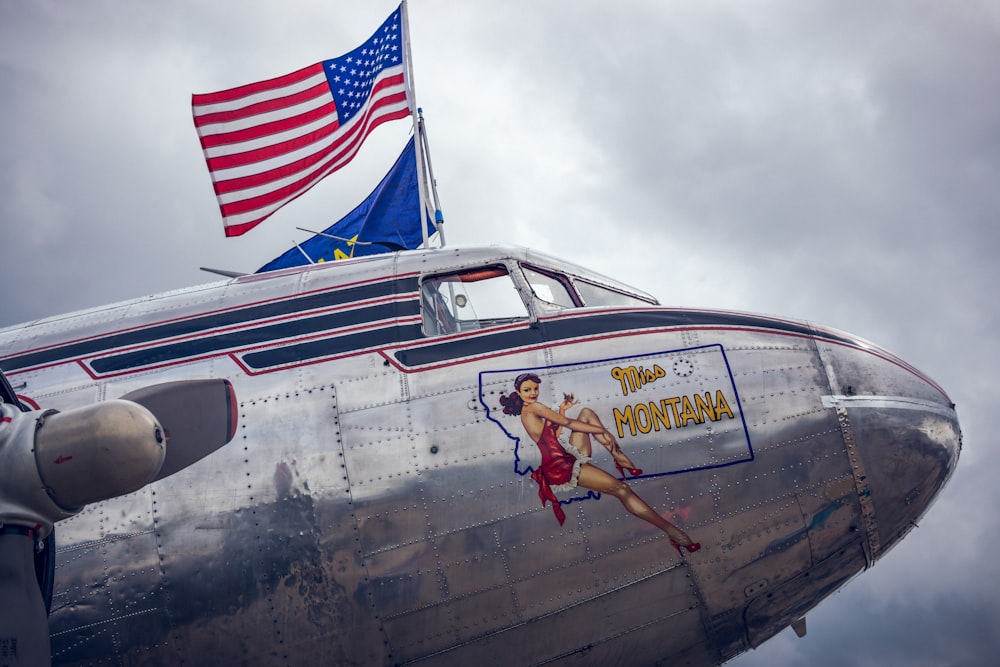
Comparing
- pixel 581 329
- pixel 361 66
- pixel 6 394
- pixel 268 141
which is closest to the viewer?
pixel 6 394

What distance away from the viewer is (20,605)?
680cm

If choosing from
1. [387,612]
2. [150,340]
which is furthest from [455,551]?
[150,340]

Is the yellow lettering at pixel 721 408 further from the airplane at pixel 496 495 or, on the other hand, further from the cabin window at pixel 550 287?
the cabin window at pixel 550 287

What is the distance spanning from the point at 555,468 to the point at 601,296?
2749 millimetres

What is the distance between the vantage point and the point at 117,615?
8.45 m

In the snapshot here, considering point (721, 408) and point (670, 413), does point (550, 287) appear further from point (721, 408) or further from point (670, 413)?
point (721, 408)

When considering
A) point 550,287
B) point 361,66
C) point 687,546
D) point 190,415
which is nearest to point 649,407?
point 687,546

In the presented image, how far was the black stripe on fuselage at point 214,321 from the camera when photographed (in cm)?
986

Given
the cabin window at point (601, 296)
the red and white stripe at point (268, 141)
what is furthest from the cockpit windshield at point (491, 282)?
the red and white stripe at point (268, 141)

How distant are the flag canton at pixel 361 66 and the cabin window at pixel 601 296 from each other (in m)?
7.36

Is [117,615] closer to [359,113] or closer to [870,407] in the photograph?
[870,407]

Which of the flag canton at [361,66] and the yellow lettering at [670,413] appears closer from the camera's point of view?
the yellow lettering at [670,413]

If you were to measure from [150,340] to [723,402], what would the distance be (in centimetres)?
624

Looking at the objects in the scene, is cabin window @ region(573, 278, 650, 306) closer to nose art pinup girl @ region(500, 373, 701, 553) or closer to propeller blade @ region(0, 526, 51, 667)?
nose art pinup girl @ region(500, 373, 701, 553)
